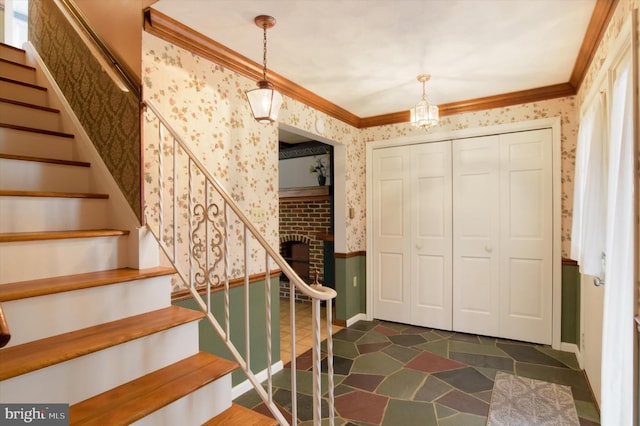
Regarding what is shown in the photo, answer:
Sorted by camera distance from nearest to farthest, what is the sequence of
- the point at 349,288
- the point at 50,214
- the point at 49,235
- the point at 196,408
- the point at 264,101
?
the point at 196,408, the point at 49,235, the point at 50,214, the point at 264,101, the point at 349,288

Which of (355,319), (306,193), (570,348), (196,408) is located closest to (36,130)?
(196,408)

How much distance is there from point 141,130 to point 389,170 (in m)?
2.88

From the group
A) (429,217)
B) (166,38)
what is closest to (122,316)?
(166,38)

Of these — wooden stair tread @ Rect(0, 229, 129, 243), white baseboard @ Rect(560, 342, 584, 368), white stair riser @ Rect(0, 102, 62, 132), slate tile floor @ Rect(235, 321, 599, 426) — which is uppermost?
white stair riser @ Rect(0, 102, 62, 132)

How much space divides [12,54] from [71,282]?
8.03ft

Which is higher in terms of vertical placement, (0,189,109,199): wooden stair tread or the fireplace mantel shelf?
the fireplace mantel shelf

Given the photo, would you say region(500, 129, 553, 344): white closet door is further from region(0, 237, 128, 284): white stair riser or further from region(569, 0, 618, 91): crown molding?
region(0, 237, 128, 284): white stair riser

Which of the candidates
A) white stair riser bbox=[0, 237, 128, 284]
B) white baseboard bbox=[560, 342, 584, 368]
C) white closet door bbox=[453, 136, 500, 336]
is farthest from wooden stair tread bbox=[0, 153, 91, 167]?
white baseboard bbox=[560, 342, 584, 368]

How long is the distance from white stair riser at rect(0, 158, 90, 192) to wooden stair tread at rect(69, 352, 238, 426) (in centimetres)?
128

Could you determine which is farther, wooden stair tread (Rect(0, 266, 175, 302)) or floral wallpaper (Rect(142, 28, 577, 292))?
floral wallpaper (Rect(142, 28, 577, 292))

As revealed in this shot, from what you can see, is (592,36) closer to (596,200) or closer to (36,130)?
(596,200)

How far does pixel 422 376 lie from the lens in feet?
8.91

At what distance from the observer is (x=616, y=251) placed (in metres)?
1.66

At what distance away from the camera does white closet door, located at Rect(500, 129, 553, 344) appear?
10.8 feet
